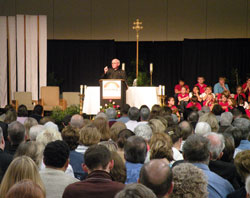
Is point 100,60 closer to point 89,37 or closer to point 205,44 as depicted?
point 89,37

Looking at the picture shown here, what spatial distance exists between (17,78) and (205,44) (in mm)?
6891

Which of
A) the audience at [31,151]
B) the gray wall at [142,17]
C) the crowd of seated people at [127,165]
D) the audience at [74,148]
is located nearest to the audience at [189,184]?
the crowd of seated people at [127,165]

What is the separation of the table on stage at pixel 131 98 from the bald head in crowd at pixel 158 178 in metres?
9.28

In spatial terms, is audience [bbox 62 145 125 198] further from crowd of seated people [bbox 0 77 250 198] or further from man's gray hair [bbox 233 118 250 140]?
man's gray hair [bbox 233 118 250 140]

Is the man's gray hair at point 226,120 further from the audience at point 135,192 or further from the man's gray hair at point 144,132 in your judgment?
the audience at point 135,192

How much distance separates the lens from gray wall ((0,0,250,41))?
727 inches

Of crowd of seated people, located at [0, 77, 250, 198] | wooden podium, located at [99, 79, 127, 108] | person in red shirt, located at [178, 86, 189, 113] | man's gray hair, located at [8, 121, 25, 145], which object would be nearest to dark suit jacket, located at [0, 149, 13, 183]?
crowd of seated people, located at [0, 77, 250, 198]

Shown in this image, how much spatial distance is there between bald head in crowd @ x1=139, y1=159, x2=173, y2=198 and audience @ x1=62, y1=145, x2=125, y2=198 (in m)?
0.36

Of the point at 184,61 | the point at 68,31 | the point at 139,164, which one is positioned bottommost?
the point at 139,164

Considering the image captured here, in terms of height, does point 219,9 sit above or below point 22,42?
above

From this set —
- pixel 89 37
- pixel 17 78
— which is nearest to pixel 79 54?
pixel 89 37

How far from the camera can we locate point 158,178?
2686mm

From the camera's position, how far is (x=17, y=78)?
1653 centimetres

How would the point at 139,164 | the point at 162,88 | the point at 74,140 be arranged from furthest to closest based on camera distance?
the point at 162,88 → the point at 74,140 → the point at 139,164
